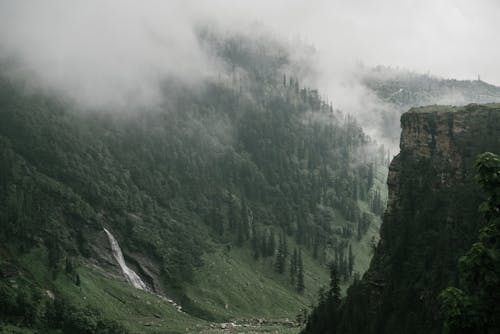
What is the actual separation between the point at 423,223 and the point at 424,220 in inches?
25.8

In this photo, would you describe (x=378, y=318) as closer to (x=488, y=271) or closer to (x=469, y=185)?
(x=469, y=185)

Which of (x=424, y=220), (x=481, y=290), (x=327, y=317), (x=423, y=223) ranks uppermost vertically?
(x=424, y=220)

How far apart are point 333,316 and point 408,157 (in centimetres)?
3868

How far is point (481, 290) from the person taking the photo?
31484 millimetres

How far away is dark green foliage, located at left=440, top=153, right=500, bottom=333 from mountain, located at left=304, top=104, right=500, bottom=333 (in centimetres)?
5928

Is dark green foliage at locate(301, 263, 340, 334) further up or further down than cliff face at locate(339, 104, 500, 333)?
further down

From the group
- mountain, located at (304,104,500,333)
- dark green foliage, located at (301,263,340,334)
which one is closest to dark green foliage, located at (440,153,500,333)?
mountain, located at (304,104,500,333)

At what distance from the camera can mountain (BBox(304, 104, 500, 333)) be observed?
322 ft

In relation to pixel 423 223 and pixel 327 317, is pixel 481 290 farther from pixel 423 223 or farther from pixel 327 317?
pixel 327 317

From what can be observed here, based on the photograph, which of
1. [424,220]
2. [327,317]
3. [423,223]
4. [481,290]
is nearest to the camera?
[481,290]

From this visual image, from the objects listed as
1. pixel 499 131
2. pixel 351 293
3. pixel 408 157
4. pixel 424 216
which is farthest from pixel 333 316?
pixel 499 131

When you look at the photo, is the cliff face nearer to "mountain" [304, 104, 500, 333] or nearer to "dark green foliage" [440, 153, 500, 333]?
"mountain" [304, 104, 500, 333]

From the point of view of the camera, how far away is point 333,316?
12250cm

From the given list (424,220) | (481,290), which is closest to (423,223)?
(424,220)
